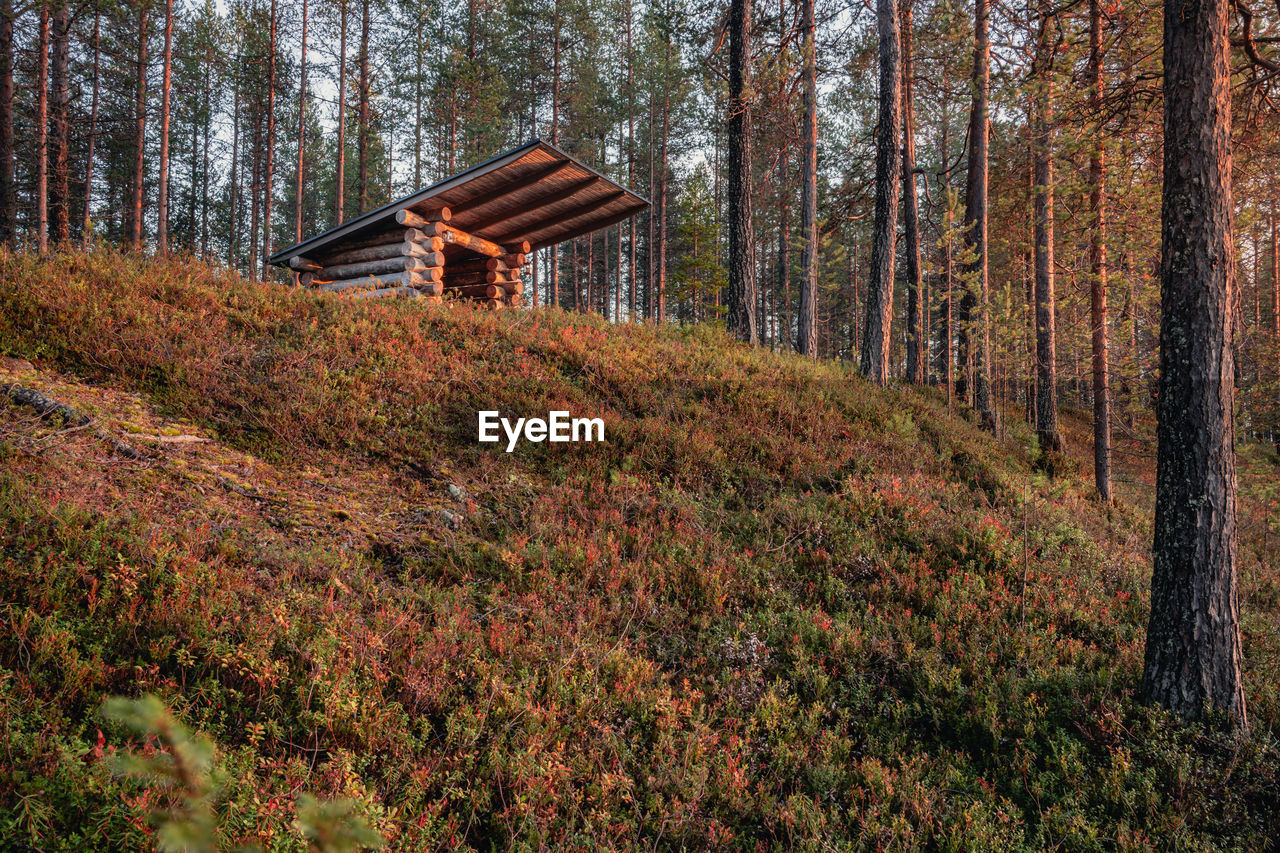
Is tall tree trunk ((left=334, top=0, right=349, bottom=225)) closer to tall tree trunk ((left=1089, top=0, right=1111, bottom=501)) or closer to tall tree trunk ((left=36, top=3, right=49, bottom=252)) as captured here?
tall tree trunk ((left=36, top=3, right=49, bottom=252))

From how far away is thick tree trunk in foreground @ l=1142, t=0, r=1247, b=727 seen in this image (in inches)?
186

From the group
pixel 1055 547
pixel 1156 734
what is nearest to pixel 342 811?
pixel 1156 734

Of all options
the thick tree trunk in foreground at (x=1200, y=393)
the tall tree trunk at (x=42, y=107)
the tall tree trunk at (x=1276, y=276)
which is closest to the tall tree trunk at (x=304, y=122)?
the tall tree trunk at (x=42, y=107)

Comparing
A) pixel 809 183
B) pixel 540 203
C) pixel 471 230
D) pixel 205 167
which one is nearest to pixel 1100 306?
pixel 809 183

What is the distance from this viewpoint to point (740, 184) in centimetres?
1303

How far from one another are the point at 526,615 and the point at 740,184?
433 inches

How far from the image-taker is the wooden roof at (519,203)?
11.8 m

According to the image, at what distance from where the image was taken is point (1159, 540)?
505 cm

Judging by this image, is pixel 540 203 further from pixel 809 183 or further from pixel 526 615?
pixel 526 615

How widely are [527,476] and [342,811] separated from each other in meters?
6.55

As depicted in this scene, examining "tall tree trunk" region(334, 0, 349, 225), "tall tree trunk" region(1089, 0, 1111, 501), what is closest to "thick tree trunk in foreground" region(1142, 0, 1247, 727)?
"tall tree trunk" region(1089, 0, 1111, 501)

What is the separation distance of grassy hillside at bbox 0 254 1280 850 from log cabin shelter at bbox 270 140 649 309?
4131 millimetres

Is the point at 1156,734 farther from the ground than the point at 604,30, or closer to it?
closer to it

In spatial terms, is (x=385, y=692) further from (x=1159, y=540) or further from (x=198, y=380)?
(x=1159, y=540)
